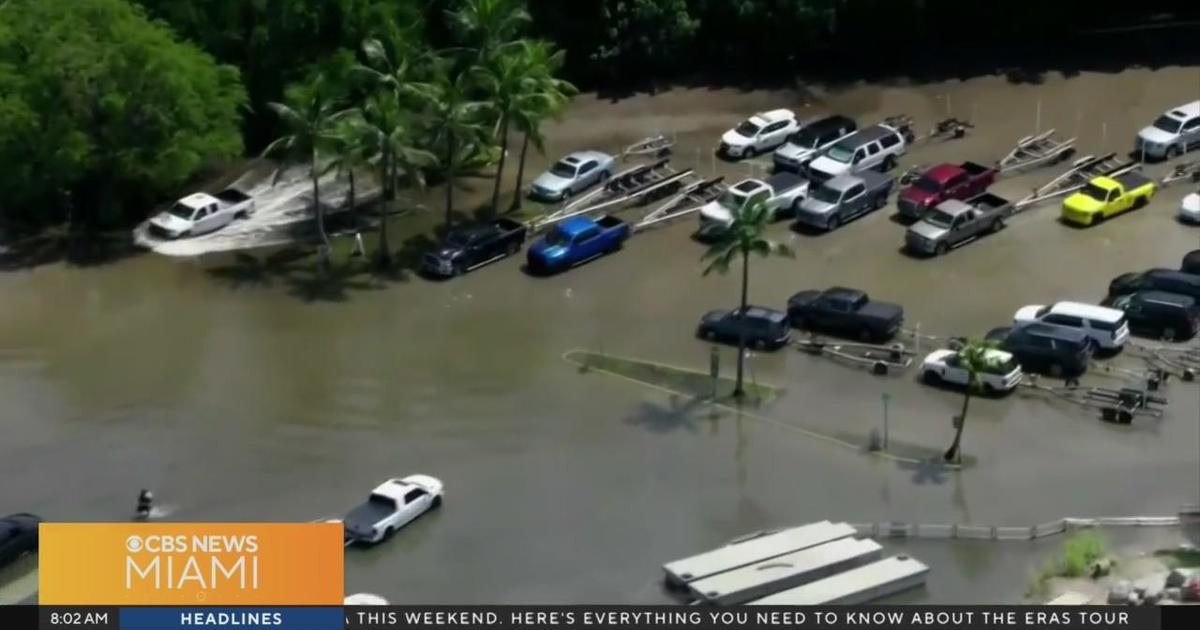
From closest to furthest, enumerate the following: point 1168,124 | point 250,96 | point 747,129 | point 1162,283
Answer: point 1162,283 → point 1168,124 → point 250,96 → point 747,129

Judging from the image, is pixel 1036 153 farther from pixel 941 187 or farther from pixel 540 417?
pixel 540 417

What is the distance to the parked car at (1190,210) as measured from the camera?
56.1 meters

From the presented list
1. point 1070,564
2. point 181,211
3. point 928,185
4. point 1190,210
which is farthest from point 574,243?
point 1070,564

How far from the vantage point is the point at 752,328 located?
164ft

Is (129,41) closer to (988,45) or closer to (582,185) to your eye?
→ (582,185)

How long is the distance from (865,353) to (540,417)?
826cm

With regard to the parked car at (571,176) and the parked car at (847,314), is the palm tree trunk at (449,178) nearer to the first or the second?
the parked car at (571,176)

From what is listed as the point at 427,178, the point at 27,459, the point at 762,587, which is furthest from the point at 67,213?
the point at 762,587

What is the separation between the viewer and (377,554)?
4141cm

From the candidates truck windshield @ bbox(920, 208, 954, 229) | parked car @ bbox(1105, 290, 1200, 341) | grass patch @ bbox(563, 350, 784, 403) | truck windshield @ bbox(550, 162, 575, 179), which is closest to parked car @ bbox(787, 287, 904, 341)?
grass patch @ bbox(563, 350, 784, 403)

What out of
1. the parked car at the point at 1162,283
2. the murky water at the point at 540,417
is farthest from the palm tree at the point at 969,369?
the parked car at the point at 1162,283

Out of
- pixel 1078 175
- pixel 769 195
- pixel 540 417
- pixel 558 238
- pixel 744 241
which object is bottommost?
pixel 540 417

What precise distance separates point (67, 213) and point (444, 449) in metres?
17.9

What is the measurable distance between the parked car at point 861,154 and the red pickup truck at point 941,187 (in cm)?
192
